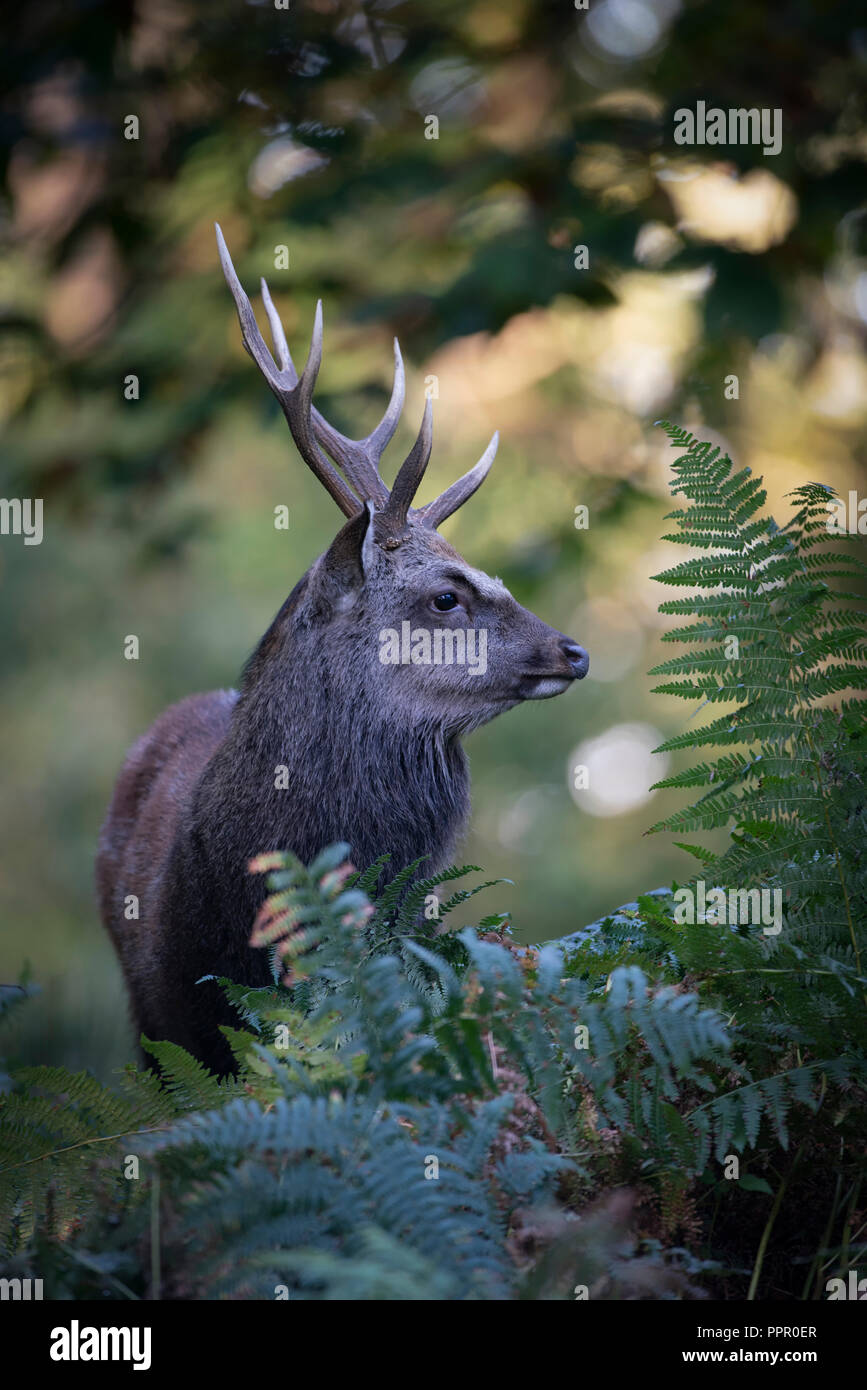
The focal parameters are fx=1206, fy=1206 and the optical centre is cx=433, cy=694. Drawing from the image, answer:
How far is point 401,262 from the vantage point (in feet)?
24.5

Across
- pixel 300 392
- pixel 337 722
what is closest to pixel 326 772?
pixel 337 722

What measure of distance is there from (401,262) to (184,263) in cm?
134

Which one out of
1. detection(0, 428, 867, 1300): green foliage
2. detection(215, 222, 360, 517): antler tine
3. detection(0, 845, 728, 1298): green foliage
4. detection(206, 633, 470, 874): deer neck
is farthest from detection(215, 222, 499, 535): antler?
detection(0, 845, 728, 1298): green foliage

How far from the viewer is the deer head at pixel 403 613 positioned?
14.9 ft

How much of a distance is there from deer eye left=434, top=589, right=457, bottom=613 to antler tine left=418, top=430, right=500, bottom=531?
41 cm

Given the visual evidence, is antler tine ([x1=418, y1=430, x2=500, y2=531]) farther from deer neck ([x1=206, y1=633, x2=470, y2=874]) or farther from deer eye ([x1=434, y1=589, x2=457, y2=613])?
deer neck ([x1=206, y1=633, x2=470, y2=874])

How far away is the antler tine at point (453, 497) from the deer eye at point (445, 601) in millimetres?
415

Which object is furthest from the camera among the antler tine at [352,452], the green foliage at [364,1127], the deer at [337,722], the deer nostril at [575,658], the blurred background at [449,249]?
the blurred background at [449,249]

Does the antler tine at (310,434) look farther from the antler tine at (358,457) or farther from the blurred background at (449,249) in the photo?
the blurred background at (449,249)

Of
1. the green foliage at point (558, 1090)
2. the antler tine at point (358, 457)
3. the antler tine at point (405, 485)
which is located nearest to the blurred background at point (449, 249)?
the antler tine at point (405, 485)

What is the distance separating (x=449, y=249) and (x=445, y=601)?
3540 mm

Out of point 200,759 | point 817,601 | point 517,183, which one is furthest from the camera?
point 517,183
